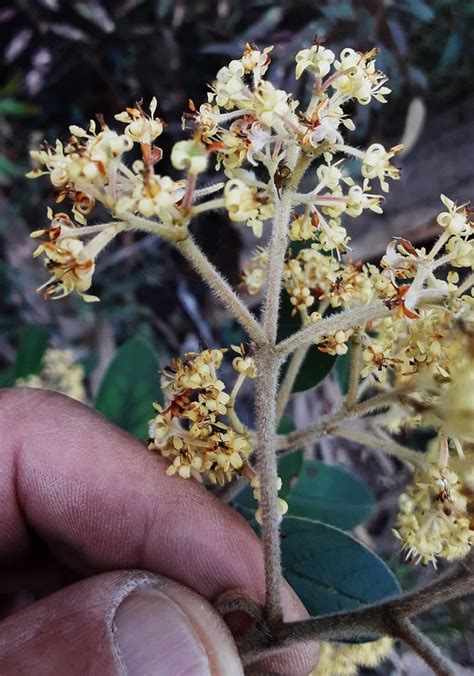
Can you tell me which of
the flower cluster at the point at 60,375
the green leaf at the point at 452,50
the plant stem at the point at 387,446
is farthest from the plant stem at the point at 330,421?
the green leaf at the point at 452,50

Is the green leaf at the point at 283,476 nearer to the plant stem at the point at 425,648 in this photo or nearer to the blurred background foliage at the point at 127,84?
the plant stem at the point at 425,648

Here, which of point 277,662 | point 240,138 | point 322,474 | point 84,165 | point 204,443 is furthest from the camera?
point 322,474

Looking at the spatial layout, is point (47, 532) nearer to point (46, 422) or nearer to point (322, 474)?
point (46, 422)

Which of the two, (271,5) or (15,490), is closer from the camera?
(15,490)

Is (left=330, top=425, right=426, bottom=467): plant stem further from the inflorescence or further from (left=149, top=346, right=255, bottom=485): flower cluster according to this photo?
(left=149, top=346, right=255, bottom=485): flower cluster

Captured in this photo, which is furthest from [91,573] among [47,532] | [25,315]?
[25,315]

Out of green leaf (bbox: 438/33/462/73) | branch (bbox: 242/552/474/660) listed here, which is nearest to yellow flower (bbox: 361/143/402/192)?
branch (bbox: 242/552/474/660)

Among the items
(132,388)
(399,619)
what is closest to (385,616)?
(399,619)
